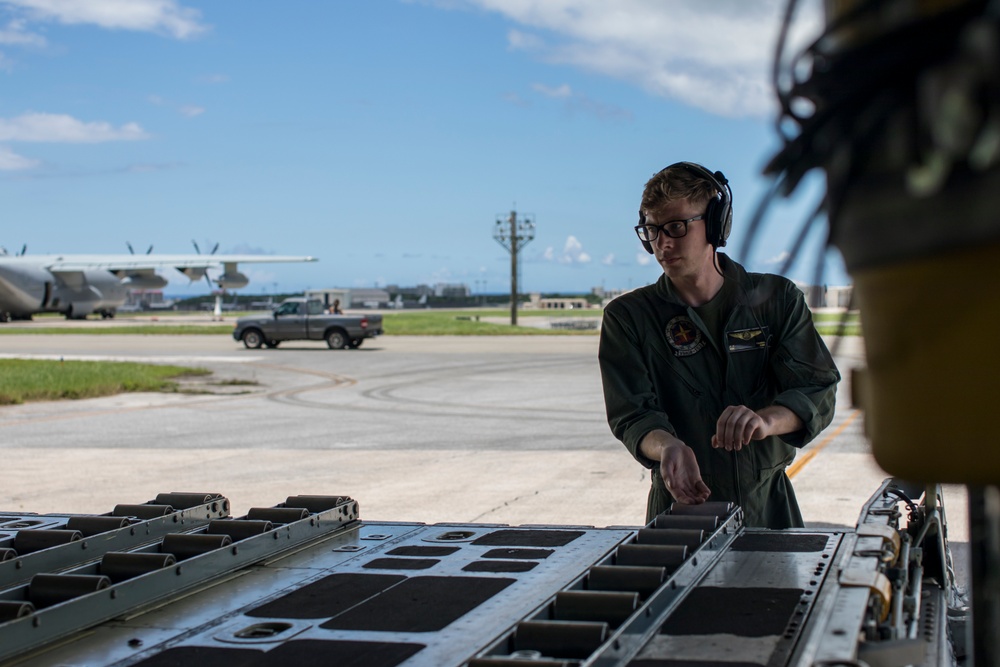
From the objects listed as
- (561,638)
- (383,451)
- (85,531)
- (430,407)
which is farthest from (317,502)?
(430,407)

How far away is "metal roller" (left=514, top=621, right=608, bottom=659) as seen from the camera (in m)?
1.61

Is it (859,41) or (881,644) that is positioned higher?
(859,41)

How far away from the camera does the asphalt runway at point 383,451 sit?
8.45m

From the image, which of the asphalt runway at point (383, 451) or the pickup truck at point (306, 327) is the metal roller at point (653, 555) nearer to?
the asphalt runway at point (383, 451)

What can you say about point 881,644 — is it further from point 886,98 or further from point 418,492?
point 418,492

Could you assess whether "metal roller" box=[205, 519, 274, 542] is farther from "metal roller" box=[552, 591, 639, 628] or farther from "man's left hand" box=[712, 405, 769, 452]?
"man's left hand" box=[712, 405, 769, 452]

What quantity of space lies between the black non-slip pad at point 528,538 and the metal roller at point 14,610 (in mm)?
1125

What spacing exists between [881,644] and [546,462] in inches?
361

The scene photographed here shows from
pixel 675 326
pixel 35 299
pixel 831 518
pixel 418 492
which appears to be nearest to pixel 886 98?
pixel 675 326

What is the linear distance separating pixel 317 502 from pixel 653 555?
3.95 ft

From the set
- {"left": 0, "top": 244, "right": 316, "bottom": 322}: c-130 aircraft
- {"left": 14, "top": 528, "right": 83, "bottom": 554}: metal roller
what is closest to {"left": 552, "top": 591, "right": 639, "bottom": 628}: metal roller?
{"left": 14, "top": 528, "right": 83, "bottom": 554}: metal roller

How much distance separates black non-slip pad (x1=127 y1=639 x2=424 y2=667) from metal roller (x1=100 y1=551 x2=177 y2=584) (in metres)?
0.47

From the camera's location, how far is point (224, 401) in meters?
17.8

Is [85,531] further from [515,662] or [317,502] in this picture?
[515,662]
